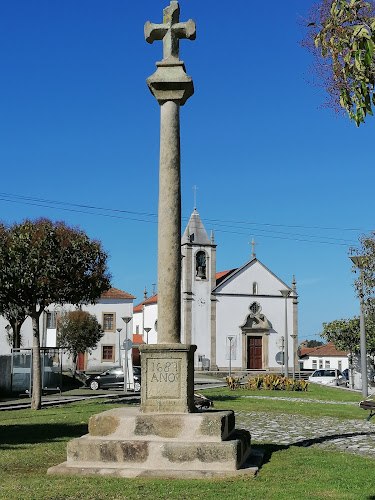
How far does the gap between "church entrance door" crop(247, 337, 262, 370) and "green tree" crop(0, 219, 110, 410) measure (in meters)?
38.0

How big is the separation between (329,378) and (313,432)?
1163 inches

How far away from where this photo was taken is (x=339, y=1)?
548 cm

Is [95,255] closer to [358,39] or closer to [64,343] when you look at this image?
[358,39]

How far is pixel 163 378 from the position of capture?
8781 millimetres

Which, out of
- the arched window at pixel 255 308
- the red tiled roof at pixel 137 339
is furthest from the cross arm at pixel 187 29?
the red tiled roof at pixel 137 339

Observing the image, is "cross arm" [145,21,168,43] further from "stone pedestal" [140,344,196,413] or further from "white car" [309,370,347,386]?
"white car" [309,370,347,386]

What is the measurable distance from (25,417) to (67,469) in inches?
352

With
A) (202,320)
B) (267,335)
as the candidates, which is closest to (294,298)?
(267,335)

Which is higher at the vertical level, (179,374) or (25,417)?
(179,374)

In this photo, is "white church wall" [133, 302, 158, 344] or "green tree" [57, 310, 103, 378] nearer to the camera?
"green tree" [57, 310, 103, 378]

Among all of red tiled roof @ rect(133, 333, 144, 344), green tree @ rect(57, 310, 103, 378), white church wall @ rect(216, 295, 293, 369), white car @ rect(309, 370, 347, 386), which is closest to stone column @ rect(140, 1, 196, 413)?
white car @ rect(309, 370, 347, 386)

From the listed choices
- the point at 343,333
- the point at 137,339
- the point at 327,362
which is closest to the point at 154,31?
the point at 343,333

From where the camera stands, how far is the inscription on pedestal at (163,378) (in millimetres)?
8734

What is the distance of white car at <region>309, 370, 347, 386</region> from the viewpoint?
40406 mm
